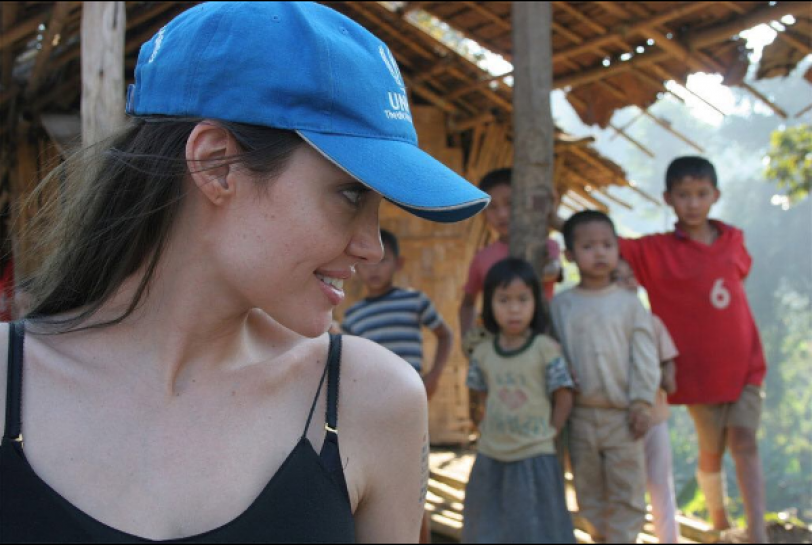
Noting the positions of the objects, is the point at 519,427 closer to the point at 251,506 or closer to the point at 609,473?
the point at 609,473

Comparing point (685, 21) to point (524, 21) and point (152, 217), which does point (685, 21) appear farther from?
point (152, 217)

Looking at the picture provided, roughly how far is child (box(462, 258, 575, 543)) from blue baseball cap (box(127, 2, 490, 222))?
264 cm

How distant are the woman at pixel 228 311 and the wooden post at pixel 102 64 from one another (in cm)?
292

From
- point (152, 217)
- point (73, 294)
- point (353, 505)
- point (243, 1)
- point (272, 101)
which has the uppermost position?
point (243, 1)

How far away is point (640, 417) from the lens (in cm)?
386

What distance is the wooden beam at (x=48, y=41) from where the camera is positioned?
5.39 metres

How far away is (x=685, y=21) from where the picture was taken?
590 centimetres

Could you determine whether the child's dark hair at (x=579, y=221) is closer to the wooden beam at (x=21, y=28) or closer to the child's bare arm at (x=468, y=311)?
the child's bare arm at (x=468, y=311)

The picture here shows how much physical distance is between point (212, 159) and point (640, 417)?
300 cm

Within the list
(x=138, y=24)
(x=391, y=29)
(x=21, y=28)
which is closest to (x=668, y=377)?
(x=391, y=29)

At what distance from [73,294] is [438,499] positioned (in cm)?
476

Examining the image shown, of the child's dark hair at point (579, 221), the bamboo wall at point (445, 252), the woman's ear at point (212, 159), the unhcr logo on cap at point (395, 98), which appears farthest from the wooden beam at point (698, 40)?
the woman's ear at point (212, 159)

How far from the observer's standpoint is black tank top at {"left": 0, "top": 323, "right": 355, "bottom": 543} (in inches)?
50.5

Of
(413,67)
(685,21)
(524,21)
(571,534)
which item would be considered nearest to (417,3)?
(413,67)
